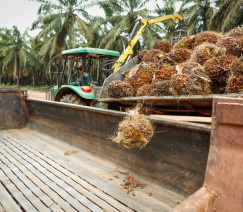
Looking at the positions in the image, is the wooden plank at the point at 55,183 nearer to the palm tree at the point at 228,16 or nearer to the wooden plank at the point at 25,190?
the wooden plank at the point at 25,190

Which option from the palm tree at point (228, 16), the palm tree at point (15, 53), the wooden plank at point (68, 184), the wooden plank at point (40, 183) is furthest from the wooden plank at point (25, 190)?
the palm tree at point (15, 53)

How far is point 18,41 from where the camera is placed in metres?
37.3

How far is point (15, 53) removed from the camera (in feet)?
116

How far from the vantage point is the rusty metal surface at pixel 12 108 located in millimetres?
4742

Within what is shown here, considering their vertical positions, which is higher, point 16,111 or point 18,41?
point 18,41

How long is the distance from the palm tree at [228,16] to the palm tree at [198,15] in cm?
339

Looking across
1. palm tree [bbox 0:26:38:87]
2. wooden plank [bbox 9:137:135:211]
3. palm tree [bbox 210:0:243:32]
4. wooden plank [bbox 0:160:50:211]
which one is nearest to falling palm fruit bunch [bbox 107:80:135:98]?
wooden plank [bbox 9:137:135:211]

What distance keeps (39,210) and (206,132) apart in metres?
1.49

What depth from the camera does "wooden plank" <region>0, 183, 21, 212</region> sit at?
1923 millimetres

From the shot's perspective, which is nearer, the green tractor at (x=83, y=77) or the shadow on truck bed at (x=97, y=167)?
the shadow on truck bed at (x=97, y=167)

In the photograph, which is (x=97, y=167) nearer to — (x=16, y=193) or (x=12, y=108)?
(x=16, y=193)

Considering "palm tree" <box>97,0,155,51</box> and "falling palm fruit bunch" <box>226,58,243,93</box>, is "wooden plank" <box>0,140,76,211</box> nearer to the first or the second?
"falling palm fruit bunch" <box>226,58,243,93</box>

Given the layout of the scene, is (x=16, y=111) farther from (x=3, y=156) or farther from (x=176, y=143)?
(x=176, y=143)

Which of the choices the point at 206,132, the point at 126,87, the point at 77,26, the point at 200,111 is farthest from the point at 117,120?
the point at 77,26
